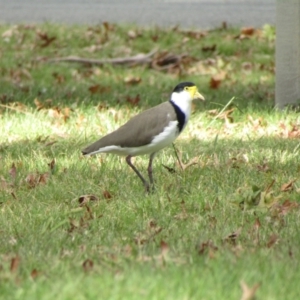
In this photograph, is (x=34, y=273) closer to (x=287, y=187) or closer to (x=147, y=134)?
(x=147, y=134)

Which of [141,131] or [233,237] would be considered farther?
[141,131]

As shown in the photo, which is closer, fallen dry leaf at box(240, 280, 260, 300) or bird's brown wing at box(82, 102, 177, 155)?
fallen dry leaf at box(240, 280, 260, 300)

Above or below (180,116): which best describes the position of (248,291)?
below

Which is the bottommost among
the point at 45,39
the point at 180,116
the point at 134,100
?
the point at 134,100

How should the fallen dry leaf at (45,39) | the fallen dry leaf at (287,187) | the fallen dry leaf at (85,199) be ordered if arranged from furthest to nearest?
the fallen dry leaf at (45,39)
the fallen dry leaf at (287,187)
the fallen dry leaf at (85,199)

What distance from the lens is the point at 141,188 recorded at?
6.43 metres

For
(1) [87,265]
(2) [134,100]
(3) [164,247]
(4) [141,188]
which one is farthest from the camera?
(2) [134,100]

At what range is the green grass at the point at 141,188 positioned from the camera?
419 cm

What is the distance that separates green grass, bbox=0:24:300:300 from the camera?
419 cm

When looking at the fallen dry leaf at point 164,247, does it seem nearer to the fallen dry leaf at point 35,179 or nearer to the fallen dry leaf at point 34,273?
the fallen dry leaf at point 34,273

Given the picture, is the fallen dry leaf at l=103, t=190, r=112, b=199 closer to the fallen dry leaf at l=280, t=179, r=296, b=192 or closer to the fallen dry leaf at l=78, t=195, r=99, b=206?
the fallen dry leaf at l=78, t=195, r=99, b=206

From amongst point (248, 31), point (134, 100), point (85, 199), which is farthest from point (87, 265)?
point (248, 31)

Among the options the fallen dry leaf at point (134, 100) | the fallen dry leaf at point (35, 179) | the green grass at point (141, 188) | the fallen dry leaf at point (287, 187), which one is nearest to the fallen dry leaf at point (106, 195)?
the green grass at point (141, 188)

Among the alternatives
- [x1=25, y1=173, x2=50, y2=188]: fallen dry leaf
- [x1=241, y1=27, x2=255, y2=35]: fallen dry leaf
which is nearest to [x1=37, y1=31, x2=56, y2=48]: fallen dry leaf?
[x1=241, y1=27, x2=255, y2=35]: fallen dry leaf
